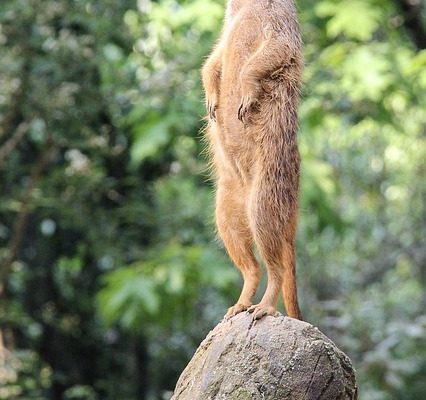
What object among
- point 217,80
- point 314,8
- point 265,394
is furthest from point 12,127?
point 265,394

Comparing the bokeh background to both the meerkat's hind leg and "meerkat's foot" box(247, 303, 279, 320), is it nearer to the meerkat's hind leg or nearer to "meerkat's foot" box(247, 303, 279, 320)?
the meerkat's hind leg

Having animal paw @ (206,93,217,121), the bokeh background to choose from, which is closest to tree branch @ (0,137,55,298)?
the bokeh background

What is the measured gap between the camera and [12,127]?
7.37 meters

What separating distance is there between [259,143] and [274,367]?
85 centimetres

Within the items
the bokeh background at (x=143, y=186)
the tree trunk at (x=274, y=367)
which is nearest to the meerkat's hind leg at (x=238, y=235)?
the tree trunk at (x=274, y=367)

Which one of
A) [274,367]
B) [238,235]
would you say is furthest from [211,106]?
[274,367]

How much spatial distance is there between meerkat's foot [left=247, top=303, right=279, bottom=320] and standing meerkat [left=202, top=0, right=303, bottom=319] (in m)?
0.08

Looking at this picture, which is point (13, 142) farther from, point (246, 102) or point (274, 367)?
point (274, 367)

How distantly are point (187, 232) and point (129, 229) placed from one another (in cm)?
43

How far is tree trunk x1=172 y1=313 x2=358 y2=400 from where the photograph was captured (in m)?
2.97

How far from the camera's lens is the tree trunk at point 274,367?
2.97 meters

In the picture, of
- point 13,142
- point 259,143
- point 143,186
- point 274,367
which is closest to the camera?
point 274,367

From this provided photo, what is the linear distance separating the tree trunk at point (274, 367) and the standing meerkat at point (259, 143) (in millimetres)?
261

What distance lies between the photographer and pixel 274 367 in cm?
298
